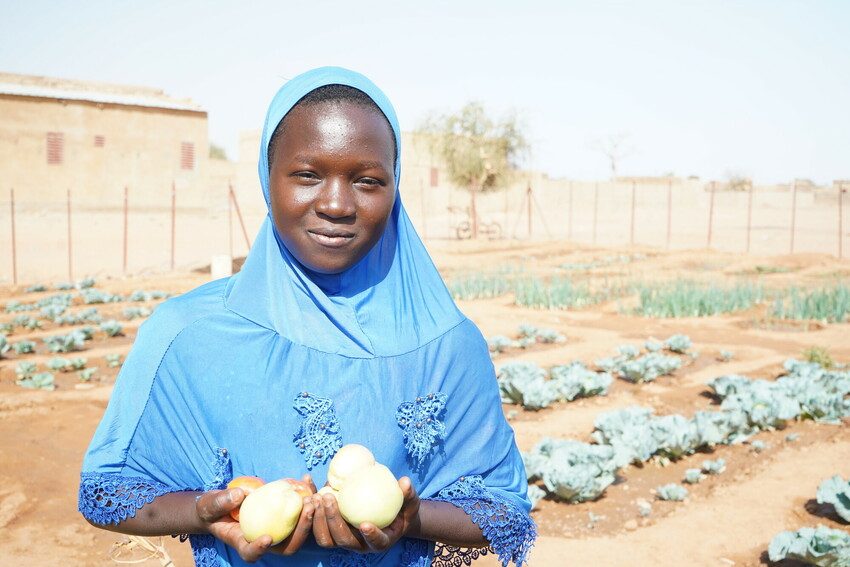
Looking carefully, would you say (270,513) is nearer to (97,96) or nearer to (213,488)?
(213,488)

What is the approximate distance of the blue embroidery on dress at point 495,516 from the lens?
5.70ft

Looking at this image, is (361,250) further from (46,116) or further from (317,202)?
(46,116)

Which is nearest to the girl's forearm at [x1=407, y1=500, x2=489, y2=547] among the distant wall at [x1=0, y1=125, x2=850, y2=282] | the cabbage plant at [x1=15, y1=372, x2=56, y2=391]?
the cabbage plant at [x1=15, y1=372, x2=56, y2=391]

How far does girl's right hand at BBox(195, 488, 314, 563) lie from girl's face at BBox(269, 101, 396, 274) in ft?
1.68

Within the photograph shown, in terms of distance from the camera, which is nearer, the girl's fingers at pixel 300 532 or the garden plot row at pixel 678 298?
the girl's fingers at pixel 300 532

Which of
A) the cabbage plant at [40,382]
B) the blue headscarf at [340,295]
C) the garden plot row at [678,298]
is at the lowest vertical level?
the cabbage plant at [40,382]

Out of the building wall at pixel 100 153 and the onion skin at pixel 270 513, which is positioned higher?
the building wall at pixel 100 153

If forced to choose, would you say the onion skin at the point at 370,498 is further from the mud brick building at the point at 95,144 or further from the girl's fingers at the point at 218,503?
the mud brick building at the point at 95,144

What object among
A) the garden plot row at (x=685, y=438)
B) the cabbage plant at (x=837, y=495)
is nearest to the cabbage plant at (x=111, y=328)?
the garden plot row at (x=685, y=438)

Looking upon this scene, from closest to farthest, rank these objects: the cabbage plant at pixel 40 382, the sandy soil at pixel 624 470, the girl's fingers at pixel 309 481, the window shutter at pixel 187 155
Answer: the girl's fingers at pixel 309 481 → the sandy soil at pixel 624 470 → the cabbage plant at pixel 40 382 → the window shutter at pixel 187 155

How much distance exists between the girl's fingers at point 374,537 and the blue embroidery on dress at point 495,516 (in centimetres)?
29

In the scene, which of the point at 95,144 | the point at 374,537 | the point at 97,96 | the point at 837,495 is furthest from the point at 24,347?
the point at 97,96

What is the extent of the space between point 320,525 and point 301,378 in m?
0.32

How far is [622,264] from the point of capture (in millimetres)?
18594
